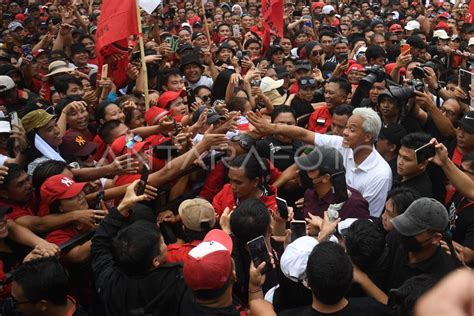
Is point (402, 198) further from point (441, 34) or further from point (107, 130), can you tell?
point (441, 34)

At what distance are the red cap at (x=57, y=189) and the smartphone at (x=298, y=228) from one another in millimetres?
1405

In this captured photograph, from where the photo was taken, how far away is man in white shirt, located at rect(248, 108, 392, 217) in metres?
4.00

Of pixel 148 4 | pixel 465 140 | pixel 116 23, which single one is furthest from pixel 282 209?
pixel 148 4

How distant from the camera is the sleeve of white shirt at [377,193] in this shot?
3.98 m

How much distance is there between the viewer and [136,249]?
103 inches

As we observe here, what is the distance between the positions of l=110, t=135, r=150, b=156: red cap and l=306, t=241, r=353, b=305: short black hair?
2.04 m

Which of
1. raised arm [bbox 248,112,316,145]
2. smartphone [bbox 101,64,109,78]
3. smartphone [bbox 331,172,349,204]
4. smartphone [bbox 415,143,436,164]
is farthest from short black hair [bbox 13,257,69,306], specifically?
smartphone [bbox 101,64,109,78]

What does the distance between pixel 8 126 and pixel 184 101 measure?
6.43 feet

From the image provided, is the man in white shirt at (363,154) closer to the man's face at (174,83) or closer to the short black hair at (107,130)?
the short black hair at (107,130)

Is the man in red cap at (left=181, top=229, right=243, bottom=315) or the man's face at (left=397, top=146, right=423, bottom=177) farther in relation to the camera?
the man's face at (left=397, top=146, right=423, bottom=177)

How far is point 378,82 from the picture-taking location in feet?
18.6

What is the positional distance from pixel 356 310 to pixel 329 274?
23 cm

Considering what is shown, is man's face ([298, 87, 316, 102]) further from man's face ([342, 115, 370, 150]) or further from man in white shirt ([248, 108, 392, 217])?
man's face ([342, 115, 370, 150])

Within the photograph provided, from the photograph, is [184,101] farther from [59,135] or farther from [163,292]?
[163,292]
